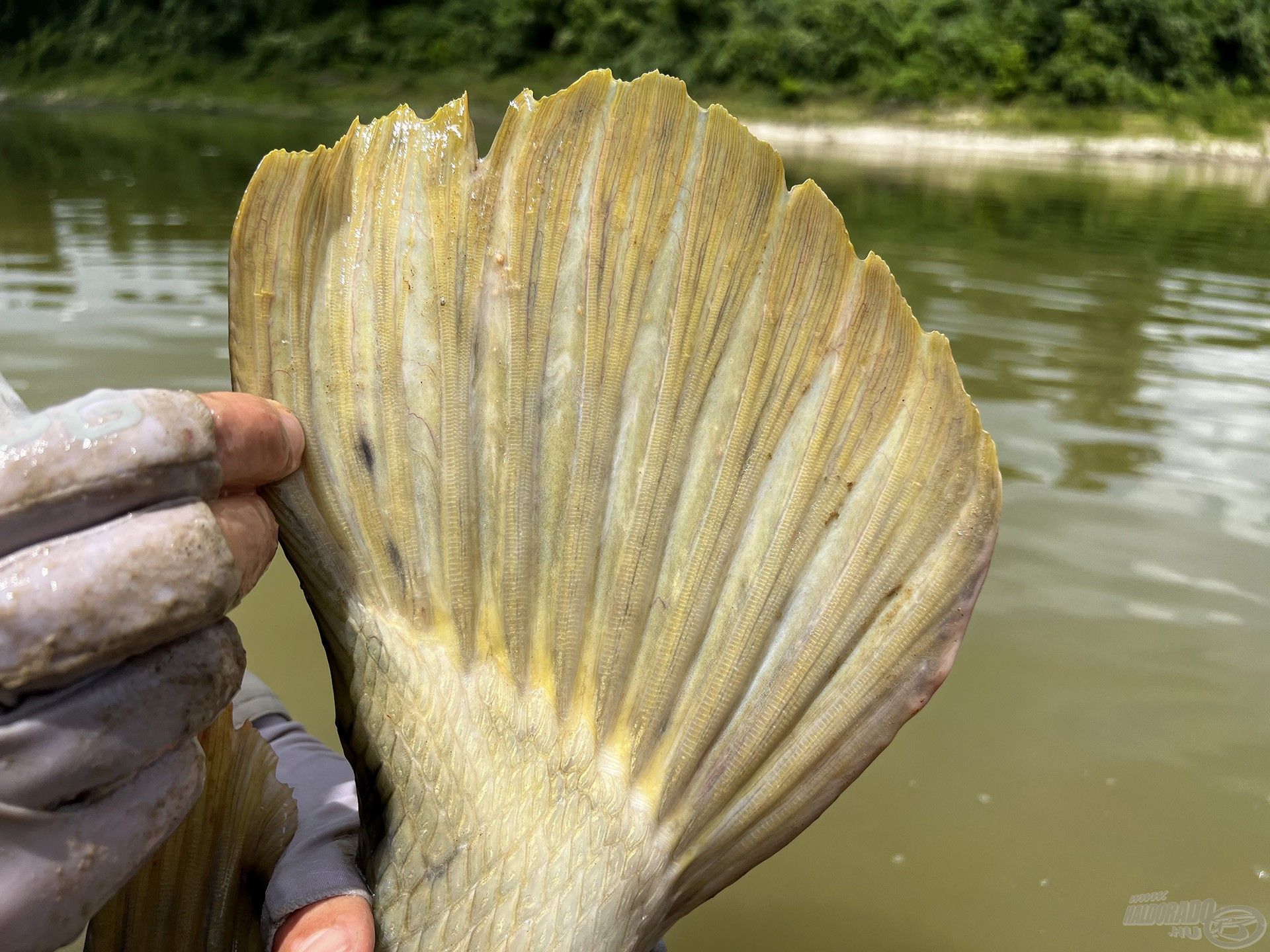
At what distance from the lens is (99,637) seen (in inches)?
→ 29.6

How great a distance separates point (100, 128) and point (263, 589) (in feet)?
58.9

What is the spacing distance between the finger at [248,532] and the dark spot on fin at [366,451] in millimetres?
98

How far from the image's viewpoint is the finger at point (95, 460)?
75 centimetres

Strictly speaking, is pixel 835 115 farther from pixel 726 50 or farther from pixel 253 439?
pixel 253 439

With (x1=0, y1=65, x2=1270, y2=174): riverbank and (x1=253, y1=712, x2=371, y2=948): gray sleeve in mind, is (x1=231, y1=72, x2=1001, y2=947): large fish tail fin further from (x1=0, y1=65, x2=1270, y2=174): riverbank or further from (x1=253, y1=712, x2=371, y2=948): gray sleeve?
(x1=0, y1=65, x2=1270, y2=174): riverbank

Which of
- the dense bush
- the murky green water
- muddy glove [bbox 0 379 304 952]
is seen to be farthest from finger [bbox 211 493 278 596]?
the dense bush

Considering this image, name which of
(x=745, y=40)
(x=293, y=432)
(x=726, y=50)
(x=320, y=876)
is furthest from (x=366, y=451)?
(x=726, y=50)

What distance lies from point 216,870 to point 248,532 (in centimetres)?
35

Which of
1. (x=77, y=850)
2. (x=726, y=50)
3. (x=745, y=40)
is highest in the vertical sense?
(x=77, y=850)

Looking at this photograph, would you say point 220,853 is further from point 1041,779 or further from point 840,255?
point 1041,779

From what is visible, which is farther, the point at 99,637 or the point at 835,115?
the point at 835,115

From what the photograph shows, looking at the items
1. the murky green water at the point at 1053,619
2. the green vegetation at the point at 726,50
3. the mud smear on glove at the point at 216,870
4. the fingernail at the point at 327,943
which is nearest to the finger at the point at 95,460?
the mud smear on glove at the point at 216,870

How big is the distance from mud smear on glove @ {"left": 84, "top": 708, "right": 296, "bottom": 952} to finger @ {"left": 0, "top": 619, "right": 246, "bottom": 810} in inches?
6.2

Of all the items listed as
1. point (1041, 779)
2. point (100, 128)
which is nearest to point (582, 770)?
point (1041, 779)
